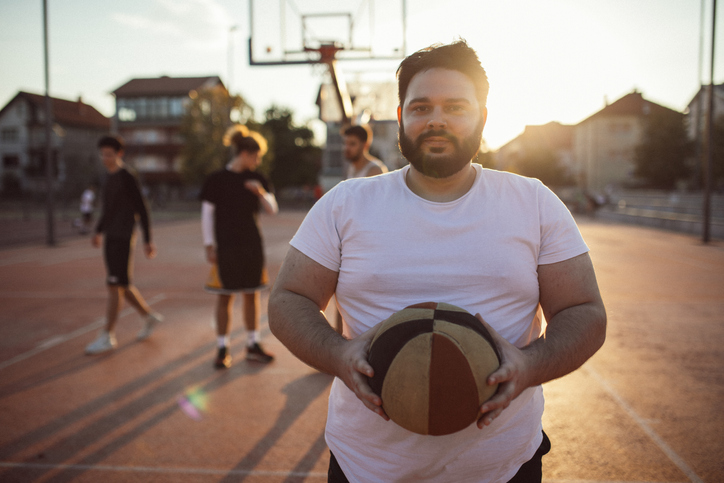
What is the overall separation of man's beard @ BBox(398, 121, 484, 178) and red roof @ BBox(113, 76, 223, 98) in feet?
216

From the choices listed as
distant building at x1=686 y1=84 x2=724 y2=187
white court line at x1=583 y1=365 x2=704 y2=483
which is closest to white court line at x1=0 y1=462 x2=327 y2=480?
white court line at x1=583 y1=365 x2=704 y2=483

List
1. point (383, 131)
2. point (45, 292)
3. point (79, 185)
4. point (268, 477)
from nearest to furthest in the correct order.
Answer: point (268, 477) → point (45, 292) → point (79, 185) → point (383, 131)

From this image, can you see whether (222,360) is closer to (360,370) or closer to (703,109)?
(360,370)

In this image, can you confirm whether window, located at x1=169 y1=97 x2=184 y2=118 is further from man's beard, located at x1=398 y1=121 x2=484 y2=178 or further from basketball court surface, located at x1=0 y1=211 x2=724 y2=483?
man's beard, located at x1=398 y1=121 x2=484 y2=178

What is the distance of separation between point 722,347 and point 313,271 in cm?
572

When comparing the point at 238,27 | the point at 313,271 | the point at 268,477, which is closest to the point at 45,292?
the point at 268,477

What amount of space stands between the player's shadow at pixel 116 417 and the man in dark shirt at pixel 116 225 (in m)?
0.95

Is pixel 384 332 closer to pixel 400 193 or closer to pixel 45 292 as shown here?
pixel 400 193

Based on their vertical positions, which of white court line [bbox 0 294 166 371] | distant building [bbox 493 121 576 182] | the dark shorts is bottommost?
white court line [bbox 0 294 166 371]

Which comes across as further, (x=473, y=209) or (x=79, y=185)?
(x=79, y=185)

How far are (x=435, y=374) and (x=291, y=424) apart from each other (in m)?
2.81

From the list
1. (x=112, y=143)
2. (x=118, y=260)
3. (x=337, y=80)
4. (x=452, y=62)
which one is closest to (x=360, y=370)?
(x=452, y=62)

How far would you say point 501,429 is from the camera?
1521mm

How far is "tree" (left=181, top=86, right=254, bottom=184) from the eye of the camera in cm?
4088
